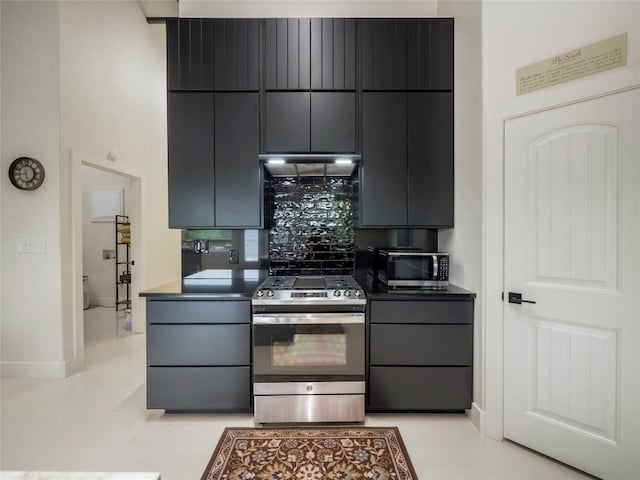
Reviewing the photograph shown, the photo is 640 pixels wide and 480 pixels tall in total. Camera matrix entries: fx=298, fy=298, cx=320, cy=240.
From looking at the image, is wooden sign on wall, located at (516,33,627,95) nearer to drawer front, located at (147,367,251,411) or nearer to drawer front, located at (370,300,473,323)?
drawer front, located at (370,300,473,323)

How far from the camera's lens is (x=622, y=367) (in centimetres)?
160

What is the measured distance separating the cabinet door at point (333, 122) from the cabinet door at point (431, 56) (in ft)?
1.77

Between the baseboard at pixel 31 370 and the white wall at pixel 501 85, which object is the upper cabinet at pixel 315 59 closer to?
the white wall at pixel 501 85

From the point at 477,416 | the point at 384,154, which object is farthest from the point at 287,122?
the point at 477,416

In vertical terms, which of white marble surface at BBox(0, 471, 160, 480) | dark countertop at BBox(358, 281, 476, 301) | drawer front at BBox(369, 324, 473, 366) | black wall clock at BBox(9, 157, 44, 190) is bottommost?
drawer front at BBox(369, 324, 473, 366)

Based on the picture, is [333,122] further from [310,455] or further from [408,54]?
[310,455]

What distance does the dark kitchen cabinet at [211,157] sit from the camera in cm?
243

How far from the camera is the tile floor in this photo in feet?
5.74

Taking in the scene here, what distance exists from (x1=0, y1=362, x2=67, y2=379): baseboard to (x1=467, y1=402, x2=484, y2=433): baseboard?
3619 mm

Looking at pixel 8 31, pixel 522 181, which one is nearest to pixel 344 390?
pixel 522 181

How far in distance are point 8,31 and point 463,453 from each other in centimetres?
512

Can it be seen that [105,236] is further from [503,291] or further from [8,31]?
[503,291]

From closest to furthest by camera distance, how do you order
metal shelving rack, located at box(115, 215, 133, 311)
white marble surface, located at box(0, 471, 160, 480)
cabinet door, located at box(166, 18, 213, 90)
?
1. white marble surface, located at box(0, 471, 160, 480)
2. cabinet door, located at box(166, 18, 213, 90)
3. metal shelving rack, located at box(115, 215, 133, 311)

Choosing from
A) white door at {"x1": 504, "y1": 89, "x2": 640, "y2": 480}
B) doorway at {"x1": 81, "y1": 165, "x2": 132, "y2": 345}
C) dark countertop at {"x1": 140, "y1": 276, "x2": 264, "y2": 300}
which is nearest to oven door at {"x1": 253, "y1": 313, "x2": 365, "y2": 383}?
dark countertop at {"x1": 140, "y1": 276, "x2": 264, "y2": 300}
